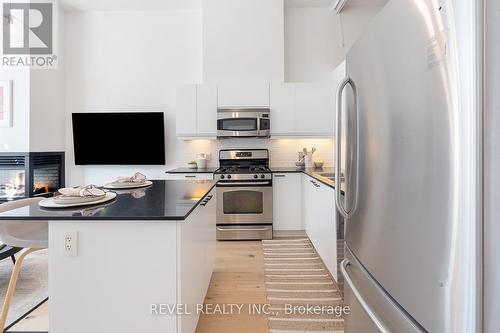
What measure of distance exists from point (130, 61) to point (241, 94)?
1.99 meters

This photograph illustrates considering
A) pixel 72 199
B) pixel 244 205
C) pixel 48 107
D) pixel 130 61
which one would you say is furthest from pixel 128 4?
pixel 72 199

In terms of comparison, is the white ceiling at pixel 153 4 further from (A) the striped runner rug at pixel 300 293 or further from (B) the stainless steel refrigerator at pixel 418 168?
(B) the stainless steel refrigerator at pixel 418 168

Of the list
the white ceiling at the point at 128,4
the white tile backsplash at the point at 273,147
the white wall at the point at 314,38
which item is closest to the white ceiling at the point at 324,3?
the white wall at the point at 314,38

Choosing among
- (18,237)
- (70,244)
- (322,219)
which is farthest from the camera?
(322,219)

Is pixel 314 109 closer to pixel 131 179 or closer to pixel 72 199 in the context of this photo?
pixel 131 179

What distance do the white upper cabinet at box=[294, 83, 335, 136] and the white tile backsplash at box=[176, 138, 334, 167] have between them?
1.12 ft

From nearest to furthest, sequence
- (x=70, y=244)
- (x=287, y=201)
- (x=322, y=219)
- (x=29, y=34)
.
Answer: (x=70, y=244) < (x=322, y=219) < (x=287, y=201) < (x=29, y=34)

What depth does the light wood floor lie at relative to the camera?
1.90 meters

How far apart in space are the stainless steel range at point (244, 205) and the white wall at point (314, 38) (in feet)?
5.94

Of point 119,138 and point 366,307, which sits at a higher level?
point 119,138

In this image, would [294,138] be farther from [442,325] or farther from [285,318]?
[442,325]

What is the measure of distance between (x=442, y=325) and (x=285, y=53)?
4369 mm

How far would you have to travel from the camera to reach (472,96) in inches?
22.3

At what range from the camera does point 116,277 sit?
125cm
